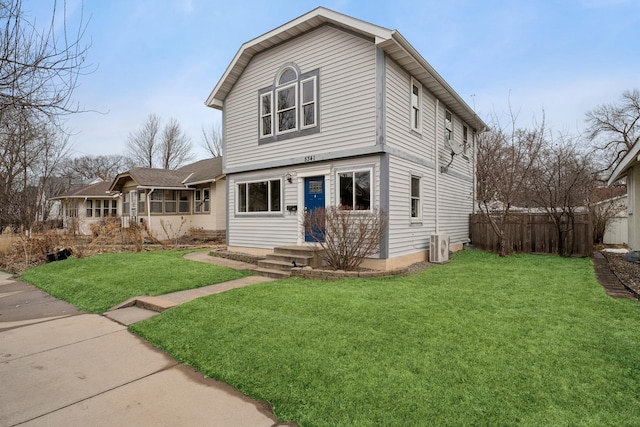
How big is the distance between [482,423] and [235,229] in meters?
10.3

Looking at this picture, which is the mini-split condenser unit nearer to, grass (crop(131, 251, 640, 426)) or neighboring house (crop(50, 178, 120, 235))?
grass (crop(131, 251, 640, 426))

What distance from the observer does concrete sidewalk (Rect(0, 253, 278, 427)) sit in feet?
8.61

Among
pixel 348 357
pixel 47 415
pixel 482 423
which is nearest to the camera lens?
pixel 482 423

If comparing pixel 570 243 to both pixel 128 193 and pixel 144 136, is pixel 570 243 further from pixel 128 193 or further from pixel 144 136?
pixel 144 136

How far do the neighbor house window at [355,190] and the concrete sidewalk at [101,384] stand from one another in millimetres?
5454

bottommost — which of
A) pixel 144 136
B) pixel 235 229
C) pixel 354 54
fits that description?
pixel 235 229

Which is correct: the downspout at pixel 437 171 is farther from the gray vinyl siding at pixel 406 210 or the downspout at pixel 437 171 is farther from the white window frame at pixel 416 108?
the white window frame at pixel 416 108

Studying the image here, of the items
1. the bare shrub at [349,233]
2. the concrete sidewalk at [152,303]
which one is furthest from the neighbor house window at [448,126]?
the concrete sidewalk at [152,303]

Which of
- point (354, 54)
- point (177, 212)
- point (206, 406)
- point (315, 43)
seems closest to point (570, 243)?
point (354, 54)

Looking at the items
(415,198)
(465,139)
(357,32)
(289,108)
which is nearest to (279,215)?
(289,108)

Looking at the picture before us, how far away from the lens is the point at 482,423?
7.88ft

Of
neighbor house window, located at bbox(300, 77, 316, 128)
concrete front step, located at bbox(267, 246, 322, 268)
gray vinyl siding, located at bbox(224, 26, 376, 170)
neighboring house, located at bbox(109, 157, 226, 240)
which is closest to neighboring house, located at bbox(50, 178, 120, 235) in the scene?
neighboring house, located at bbox(109, 157, 226, 240)

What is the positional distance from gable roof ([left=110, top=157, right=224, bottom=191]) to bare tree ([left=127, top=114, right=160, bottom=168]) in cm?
2090

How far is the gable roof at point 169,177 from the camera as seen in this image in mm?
18295
